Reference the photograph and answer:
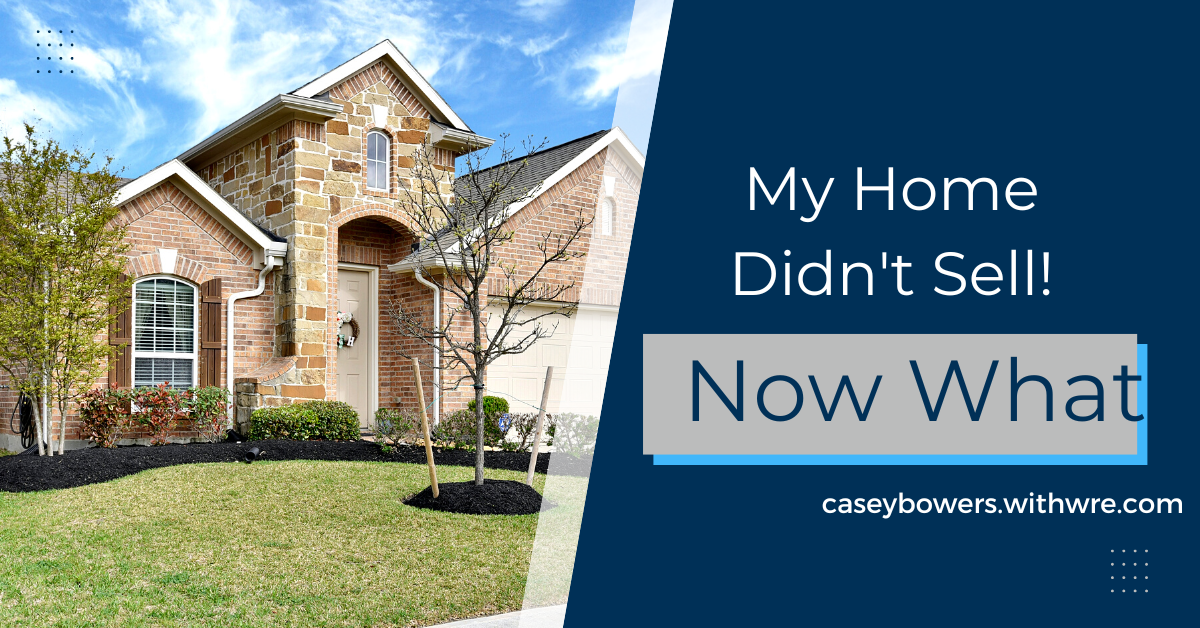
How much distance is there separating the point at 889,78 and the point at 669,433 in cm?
225

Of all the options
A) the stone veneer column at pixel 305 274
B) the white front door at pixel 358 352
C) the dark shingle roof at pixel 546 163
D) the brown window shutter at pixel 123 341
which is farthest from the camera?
the dark shingle roof at pixel 546 163

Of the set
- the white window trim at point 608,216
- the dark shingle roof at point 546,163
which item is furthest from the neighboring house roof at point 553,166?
the white window trim at point 608,216

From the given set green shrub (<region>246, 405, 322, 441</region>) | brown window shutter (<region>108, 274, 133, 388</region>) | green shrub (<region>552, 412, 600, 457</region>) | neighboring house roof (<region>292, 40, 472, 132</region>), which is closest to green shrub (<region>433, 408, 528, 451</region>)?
green shrub (<region>552, 412, 600, 457</region>)

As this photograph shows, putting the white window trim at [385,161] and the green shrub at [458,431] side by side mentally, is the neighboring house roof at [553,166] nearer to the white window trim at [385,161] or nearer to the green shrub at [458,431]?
the white window trim at [385,161]

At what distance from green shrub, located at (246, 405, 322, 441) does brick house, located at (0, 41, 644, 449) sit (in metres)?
0.43

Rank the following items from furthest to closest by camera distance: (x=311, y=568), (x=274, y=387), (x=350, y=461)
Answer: (x=274, y=387), (x=350, y=461), (x=311, y=568)

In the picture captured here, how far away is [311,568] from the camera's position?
19.7ft

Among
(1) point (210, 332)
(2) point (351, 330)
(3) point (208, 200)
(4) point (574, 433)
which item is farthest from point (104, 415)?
(4) point (574, 433)

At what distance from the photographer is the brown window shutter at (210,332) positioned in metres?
13.0

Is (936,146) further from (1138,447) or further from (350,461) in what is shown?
(350,461)

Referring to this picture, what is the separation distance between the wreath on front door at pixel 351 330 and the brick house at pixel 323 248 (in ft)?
0.41

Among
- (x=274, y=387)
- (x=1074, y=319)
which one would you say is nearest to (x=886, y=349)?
(x=1074, y=319)

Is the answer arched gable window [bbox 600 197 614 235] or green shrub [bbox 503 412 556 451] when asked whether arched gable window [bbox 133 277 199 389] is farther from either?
arched gable window [bbox 600 197 614 235]

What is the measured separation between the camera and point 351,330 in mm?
15242
